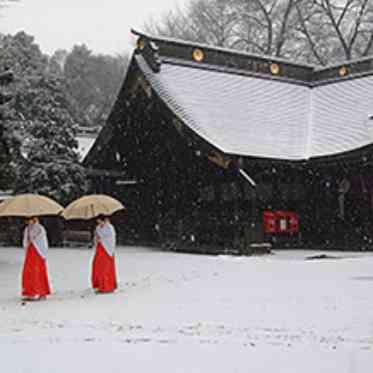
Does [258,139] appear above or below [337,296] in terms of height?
above

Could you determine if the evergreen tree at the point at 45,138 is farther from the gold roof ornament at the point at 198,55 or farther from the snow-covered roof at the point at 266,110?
the gold roof ornament at the point at 198,55

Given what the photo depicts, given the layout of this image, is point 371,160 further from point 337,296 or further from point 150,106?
point 337,296

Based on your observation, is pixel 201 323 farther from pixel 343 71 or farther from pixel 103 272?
pixel 343 71

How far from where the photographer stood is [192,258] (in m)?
17.2

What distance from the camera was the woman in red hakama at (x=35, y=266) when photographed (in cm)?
1074

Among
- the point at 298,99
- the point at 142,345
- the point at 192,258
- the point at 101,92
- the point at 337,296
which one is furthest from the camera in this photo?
the point at 101,92

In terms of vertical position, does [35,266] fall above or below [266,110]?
below

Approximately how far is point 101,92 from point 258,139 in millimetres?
30066

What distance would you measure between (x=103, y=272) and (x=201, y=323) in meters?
3.60

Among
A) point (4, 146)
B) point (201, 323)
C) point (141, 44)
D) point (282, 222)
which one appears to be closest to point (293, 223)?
point (282, 222)

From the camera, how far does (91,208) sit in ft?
38.6

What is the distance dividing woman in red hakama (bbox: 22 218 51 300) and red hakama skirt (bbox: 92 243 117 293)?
32.0 inches

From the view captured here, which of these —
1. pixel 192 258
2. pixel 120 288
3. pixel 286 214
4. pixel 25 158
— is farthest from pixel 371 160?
pixel 25 158

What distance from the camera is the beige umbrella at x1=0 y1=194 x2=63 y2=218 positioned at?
1104 cm
